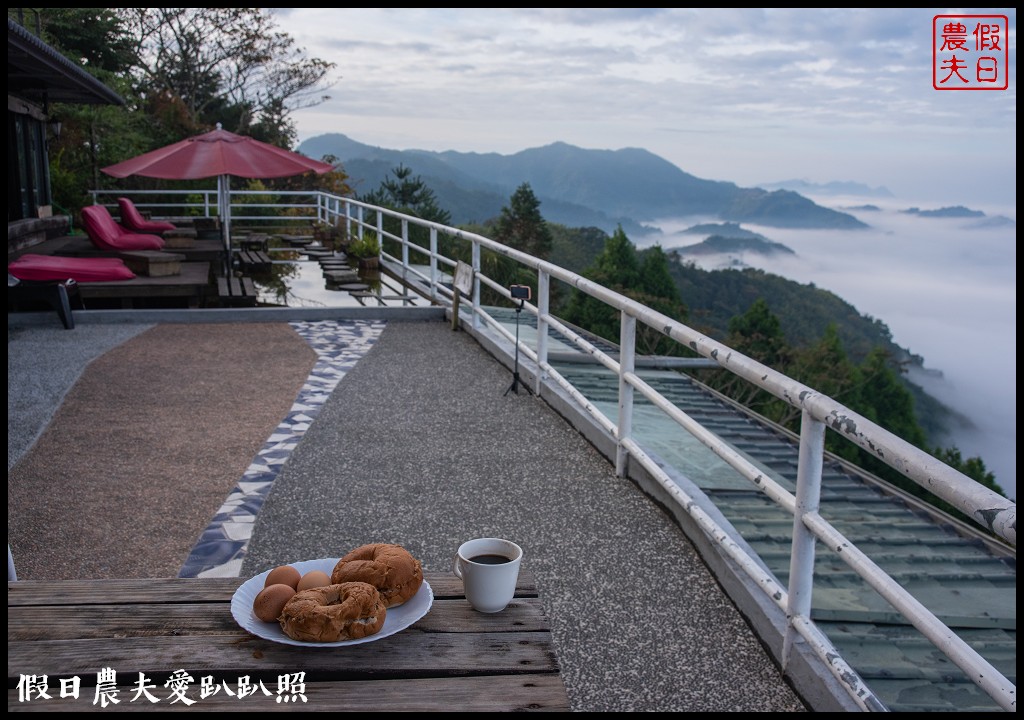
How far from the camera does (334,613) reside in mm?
1448

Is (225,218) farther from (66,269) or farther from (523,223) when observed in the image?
(523,223)

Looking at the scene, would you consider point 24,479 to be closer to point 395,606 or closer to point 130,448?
point 130,448

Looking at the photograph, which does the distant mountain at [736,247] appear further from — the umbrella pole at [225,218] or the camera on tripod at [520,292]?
the camera on tripod at [520,292]

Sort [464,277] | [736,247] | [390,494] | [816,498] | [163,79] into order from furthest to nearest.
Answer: [736,247], [163,79], [464,277], [390,494], [816,498]

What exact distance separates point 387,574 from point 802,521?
1.37 meters

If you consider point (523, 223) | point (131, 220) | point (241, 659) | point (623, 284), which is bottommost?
point (623, 284)

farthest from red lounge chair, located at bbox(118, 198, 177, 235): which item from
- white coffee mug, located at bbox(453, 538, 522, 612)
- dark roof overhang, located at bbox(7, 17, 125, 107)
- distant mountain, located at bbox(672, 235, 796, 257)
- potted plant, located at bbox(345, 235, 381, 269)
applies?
distant mountain, located at bbox(672, 235, 796, 257)

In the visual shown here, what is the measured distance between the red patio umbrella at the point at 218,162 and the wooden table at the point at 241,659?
11.5 meters

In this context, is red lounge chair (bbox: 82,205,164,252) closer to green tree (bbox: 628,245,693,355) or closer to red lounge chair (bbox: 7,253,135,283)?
red lounge chair (bbox: 7,253,135,283)

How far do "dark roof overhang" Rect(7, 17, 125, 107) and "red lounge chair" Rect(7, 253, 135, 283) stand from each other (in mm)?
2052

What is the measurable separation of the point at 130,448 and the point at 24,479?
61 centimetres

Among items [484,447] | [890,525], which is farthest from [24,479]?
[890,525]

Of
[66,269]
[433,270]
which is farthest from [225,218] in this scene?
[433,270]

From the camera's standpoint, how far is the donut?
56.6 inches
